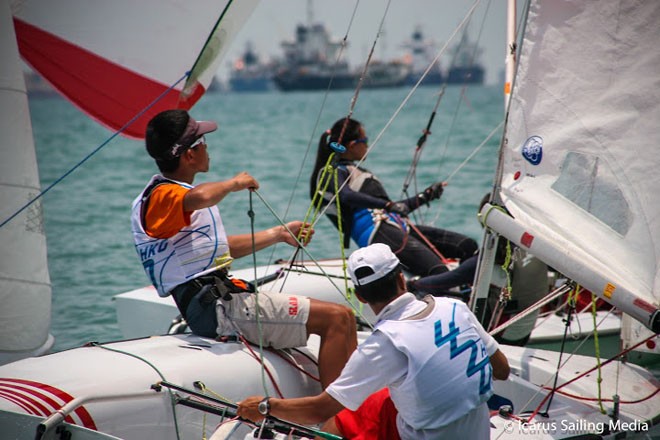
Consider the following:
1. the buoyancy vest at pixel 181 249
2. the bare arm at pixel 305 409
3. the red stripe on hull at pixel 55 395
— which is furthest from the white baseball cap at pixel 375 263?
the red stripe on hull at pixel 55 395

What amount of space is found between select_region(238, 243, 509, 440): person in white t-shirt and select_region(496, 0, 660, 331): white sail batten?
78 centimetres

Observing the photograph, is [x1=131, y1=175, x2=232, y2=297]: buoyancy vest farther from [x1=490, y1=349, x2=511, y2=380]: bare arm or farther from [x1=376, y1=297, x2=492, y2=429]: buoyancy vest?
[x1=490, y1=349, x2=511, y2=380]: bare arm

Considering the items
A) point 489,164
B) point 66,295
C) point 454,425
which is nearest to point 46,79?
point 454,425

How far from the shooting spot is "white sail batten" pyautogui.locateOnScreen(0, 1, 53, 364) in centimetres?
327

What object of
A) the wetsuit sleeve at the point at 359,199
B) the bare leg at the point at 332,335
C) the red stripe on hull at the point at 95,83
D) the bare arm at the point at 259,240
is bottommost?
the bare leg at the point at 332,335

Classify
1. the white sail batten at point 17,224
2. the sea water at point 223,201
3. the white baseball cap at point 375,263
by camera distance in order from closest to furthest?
1. the white baseball cap at point 375,263
2. the white sail batten at point 17,224
3. the sea water at point 223,201

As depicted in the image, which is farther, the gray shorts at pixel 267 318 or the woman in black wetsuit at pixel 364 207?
the woman in black wetsuit at pixel 364 207

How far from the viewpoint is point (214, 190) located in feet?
8.87

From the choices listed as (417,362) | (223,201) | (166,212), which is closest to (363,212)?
(166,212)

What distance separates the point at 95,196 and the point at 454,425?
12.2 m

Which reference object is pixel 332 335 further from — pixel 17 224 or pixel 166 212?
pixel 17 224

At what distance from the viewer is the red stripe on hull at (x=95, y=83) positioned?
3.56m

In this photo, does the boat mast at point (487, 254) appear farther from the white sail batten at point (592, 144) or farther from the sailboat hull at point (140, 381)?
the sailboat hull at point (140, 381)

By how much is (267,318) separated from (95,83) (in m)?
1.48
